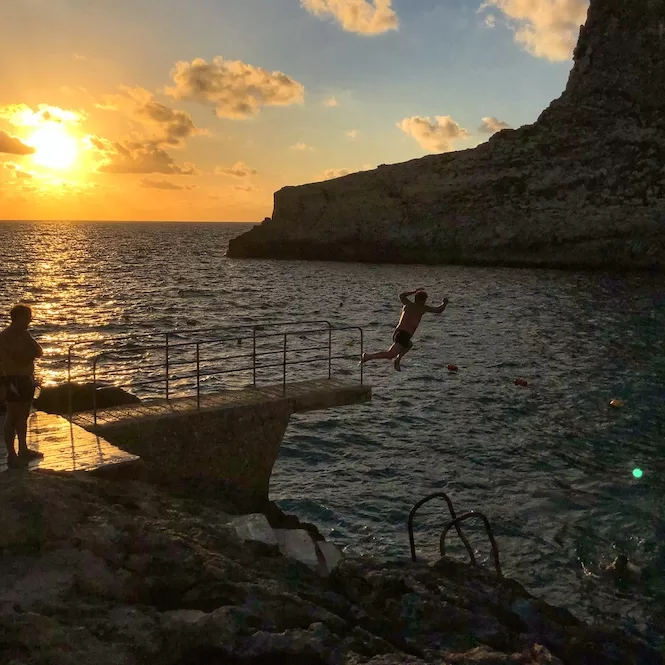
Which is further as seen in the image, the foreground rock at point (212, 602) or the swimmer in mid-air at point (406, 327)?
the swimmer in mid-air at point (406, 327)

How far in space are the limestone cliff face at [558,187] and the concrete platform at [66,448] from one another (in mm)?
79579

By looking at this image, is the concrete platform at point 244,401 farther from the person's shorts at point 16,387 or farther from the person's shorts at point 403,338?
the person's shorts at point 16,387

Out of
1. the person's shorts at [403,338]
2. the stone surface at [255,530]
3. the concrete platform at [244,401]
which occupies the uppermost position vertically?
the person's shorts at [403,338]

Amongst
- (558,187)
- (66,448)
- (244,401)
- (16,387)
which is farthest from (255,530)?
(558,187)

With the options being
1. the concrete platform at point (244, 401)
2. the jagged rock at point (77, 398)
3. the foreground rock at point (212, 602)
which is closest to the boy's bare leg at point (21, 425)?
the foreground rock at point (212, 602)

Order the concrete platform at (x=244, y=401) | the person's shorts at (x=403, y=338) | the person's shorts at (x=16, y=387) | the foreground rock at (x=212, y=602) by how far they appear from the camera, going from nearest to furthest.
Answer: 1. the foreground rock at (x=212, y=602)
2. the person's shorts at (x=16, y=387)
3. the concrete platform at (x=244, y=401)
4. the person's shorts at (x=403, y=338)

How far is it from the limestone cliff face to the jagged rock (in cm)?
7734

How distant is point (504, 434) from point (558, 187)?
71066 millimetres

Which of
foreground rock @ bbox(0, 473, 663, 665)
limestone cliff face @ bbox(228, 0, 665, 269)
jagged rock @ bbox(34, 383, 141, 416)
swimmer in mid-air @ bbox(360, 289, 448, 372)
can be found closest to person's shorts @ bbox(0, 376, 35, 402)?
foreground rock @ bbox(0, 473, 663, 665)

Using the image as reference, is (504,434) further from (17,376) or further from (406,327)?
(17,376)

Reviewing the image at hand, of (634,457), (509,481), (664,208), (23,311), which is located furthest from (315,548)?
(664,208)

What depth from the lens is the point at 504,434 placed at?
20.9 metres

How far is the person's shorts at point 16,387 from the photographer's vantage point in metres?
9.53

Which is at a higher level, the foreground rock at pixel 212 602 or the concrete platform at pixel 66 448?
the concrete platform at pixel 66 448
